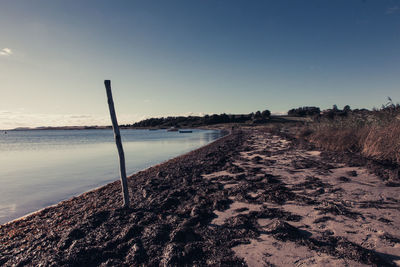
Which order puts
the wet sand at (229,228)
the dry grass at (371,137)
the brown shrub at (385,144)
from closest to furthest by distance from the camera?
the wet sand at (229,228) → the brown shrub at (385,144) → the dry grass at (371,137)

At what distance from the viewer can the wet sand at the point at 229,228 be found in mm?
3205

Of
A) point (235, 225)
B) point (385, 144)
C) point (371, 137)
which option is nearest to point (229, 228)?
point (235, 225)

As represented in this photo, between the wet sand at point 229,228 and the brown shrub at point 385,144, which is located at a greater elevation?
the brown shrub at point 385,144

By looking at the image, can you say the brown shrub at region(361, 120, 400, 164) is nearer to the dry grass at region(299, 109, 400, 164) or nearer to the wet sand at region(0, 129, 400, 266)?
the dry grass at region(299, 109, 400, 164)

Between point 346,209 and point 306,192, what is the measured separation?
1.33 meters

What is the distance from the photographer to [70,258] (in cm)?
339

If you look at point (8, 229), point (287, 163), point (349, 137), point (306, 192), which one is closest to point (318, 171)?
point (287, 163)

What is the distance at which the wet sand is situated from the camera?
10.5 feet

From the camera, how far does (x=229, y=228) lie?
4102 mm

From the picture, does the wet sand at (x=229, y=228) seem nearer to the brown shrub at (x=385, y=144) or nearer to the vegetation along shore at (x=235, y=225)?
the vegetation along shore at (x=235, y=225)

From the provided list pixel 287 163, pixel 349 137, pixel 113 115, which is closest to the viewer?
pixel 113 115

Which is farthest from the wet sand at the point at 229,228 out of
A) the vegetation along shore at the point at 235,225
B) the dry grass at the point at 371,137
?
the dry grass at the point at 371,137

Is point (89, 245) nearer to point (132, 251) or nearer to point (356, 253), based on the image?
point (132, 251)

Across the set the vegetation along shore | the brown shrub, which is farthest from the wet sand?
the brown shrub
